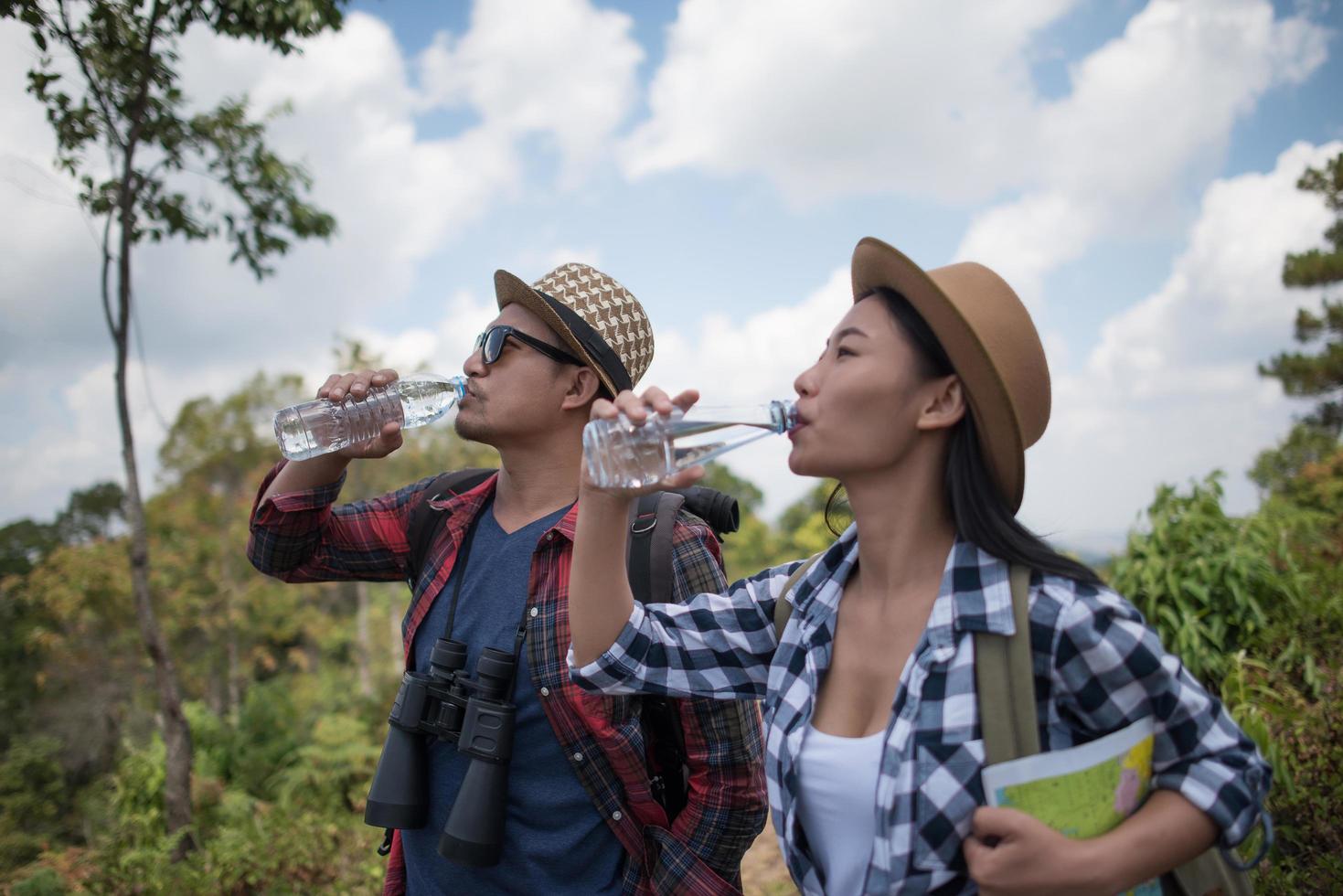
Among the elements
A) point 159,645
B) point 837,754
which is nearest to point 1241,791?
point 837,754

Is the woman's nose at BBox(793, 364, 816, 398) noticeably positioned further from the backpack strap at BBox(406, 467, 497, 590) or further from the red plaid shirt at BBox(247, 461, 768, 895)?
the backpack strap at BBox(406, 467, 497, 590)

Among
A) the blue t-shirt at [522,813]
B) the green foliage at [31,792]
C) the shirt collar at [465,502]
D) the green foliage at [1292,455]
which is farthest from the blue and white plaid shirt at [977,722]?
the green foliage at [1292,455]

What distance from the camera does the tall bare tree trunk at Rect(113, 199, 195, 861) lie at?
5.36 meters

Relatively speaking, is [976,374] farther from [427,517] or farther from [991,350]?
[427,517]

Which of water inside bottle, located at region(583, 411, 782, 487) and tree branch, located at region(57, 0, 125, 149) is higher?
tree branch, located at region(57, 0, 125, 149)

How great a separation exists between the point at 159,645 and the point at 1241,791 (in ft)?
18.3

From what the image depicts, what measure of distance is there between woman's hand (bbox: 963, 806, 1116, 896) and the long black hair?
376mm

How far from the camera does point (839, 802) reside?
1.46m

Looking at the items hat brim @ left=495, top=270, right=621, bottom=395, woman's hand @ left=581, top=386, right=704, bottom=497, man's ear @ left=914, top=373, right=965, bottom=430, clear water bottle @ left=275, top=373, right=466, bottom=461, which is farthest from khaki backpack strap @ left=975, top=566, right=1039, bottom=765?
clear water bottle @ left=275, top=373, right=466, bottom=461

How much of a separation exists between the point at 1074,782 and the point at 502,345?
1755 mm

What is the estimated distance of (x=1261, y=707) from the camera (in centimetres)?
457

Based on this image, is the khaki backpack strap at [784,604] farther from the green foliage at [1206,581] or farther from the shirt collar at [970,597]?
the green foliage at [1206,581]

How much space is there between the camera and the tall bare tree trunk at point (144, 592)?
5.36 metres

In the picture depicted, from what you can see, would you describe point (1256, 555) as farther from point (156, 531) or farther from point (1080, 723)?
point (156, 531)
